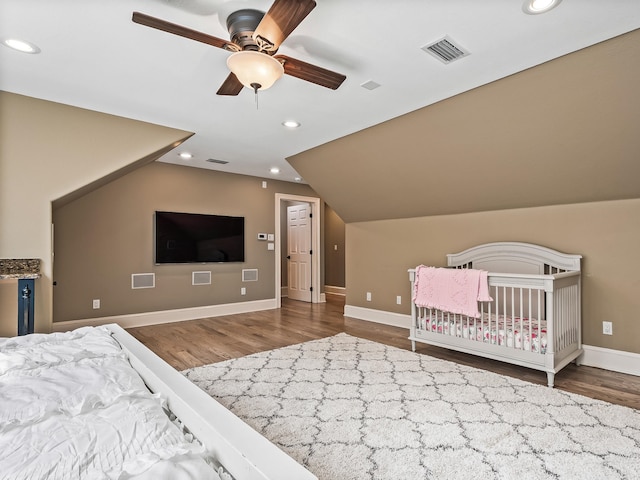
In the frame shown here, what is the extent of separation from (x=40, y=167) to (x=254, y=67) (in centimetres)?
250

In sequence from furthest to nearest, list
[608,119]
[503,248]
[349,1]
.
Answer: [503,248] < [608,119] < [349,1]

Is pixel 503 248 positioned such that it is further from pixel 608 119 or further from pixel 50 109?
pixel 50 109

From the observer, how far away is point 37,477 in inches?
31.3

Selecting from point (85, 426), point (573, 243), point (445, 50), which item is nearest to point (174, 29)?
point (445, 50)

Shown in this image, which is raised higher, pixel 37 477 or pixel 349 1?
pixel 349 1

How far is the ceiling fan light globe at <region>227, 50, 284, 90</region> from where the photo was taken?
1896 mm

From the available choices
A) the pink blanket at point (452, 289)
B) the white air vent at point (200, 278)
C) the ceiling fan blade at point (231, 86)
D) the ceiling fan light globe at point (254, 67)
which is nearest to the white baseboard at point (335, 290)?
the white air vent at point (200, 278)

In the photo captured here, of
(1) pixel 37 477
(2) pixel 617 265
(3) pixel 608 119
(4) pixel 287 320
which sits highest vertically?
(3) pixel 608 119

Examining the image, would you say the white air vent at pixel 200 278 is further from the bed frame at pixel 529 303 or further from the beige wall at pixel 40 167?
the bed frame at pixel 529 303

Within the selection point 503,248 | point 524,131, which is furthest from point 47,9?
point 503,248

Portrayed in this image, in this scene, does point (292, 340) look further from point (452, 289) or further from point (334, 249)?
point (334, 249)

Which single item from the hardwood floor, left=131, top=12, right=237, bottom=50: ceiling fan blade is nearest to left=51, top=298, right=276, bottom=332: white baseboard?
the hardwood floor

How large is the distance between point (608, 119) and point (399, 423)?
2.72m

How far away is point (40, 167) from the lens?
10.4 feet
